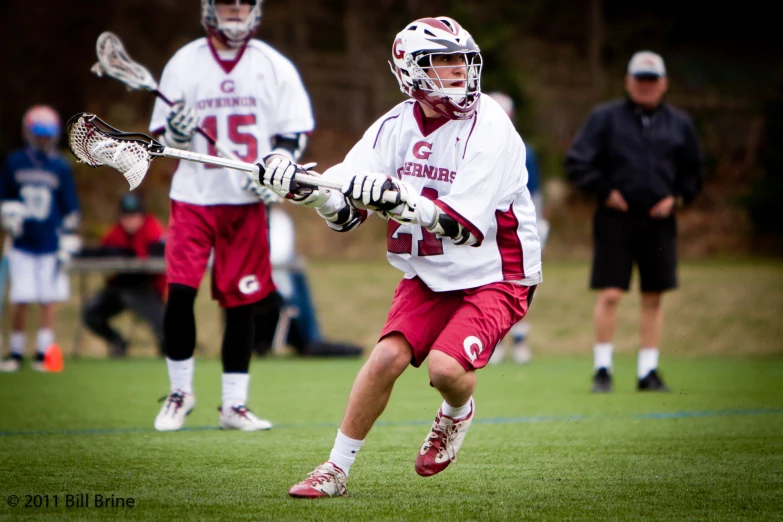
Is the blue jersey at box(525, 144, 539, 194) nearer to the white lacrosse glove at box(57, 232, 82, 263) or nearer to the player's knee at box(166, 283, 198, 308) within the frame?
the white lacrosse glove at box(57, 232, 82, 263)

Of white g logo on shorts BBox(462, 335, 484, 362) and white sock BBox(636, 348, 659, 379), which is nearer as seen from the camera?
white g logo on shorts BBox(462, 335, 484, 362)

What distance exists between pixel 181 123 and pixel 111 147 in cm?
123

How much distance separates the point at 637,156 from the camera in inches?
294

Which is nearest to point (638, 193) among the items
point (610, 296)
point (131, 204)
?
point (610, 296)

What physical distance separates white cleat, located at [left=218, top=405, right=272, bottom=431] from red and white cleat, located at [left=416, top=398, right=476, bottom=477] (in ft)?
5.19

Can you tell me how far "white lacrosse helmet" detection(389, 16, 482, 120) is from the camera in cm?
423

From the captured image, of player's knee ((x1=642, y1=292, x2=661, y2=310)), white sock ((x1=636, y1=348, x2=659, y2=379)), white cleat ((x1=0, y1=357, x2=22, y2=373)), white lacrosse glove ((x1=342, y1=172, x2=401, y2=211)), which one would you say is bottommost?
white cleat ((x1=0, y1=357, x2=22, y2=373))

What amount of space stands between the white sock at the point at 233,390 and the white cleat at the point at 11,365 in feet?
13.6

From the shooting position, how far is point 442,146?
4309mm

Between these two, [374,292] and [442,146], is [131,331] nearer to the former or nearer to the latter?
[374,292]

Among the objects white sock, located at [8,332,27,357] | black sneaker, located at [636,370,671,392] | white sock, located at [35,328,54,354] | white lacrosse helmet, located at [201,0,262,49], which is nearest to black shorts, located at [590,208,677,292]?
black sneaker, located at [636,370,671,392]

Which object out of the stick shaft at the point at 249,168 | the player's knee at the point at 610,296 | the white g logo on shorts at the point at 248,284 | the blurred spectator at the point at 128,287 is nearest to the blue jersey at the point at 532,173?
the player's knee at the point at 610,296

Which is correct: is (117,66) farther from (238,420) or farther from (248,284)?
(238,420)

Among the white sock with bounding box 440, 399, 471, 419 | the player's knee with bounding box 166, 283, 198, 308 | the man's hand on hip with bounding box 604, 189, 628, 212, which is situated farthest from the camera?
the man's hand on hip with bounding box 604, 189, 628, 212
